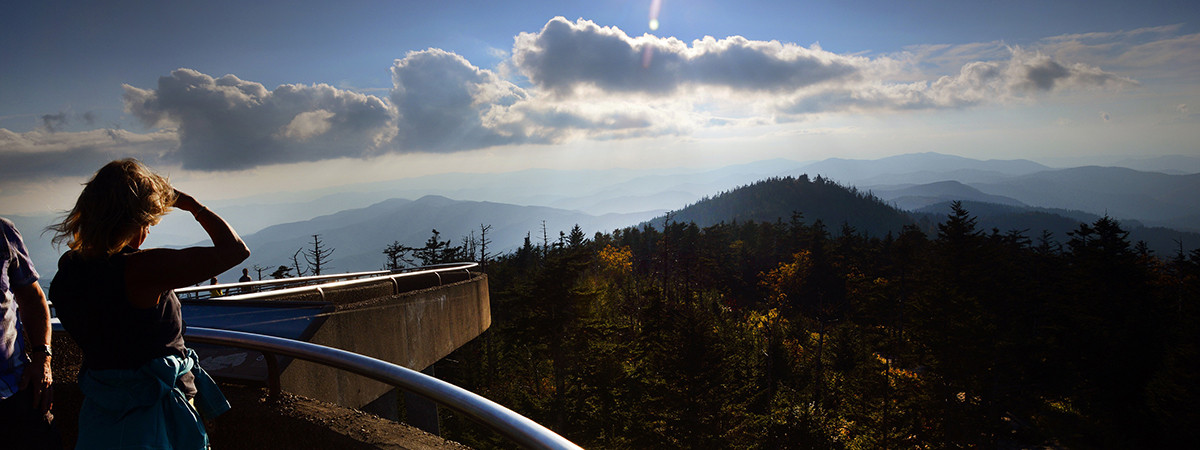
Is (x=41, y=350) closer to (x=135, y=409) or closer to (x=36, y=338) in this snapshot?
(x=36, y=338)

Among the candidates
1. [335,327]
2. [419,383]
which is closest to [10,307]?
[419,383]

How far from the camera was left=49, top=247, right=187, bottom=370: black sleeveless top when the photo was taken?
1947mm

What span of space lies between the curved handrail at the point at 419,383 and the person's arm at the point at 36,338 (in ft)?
1.91

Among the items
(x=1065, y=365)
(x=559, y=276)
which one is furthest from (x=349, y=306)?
(x=1065, y=365)

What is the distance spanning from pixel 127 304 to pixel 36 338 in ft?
3.33

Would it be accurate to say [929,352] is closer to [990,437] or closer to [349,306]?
[990,437]

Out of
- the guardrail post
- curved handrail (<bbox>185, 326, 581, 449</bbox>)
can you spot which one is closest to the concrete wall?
the guardrail post

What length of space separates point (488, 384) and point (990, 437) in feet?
120

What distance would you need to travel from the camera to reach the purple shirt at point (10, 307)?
2.37 meters

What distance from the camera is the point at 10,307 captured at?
96.6 inches

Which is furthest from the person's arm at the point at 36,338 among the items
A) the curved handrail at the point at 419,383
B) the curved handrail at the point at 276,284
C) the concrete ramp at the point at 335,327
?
the curved handrail at the point at 276,284

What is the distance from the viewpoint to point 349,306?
7.14 metres

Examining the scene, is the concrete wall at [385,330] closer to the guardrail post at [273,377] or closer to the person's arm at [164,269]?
the guardrail post at [273,377]

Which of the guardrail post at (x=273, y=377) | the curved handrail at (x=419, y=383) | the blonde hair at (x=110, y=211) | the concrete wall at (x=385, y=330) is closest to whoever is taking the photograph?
the curved handrail at (x=419, y=383)
